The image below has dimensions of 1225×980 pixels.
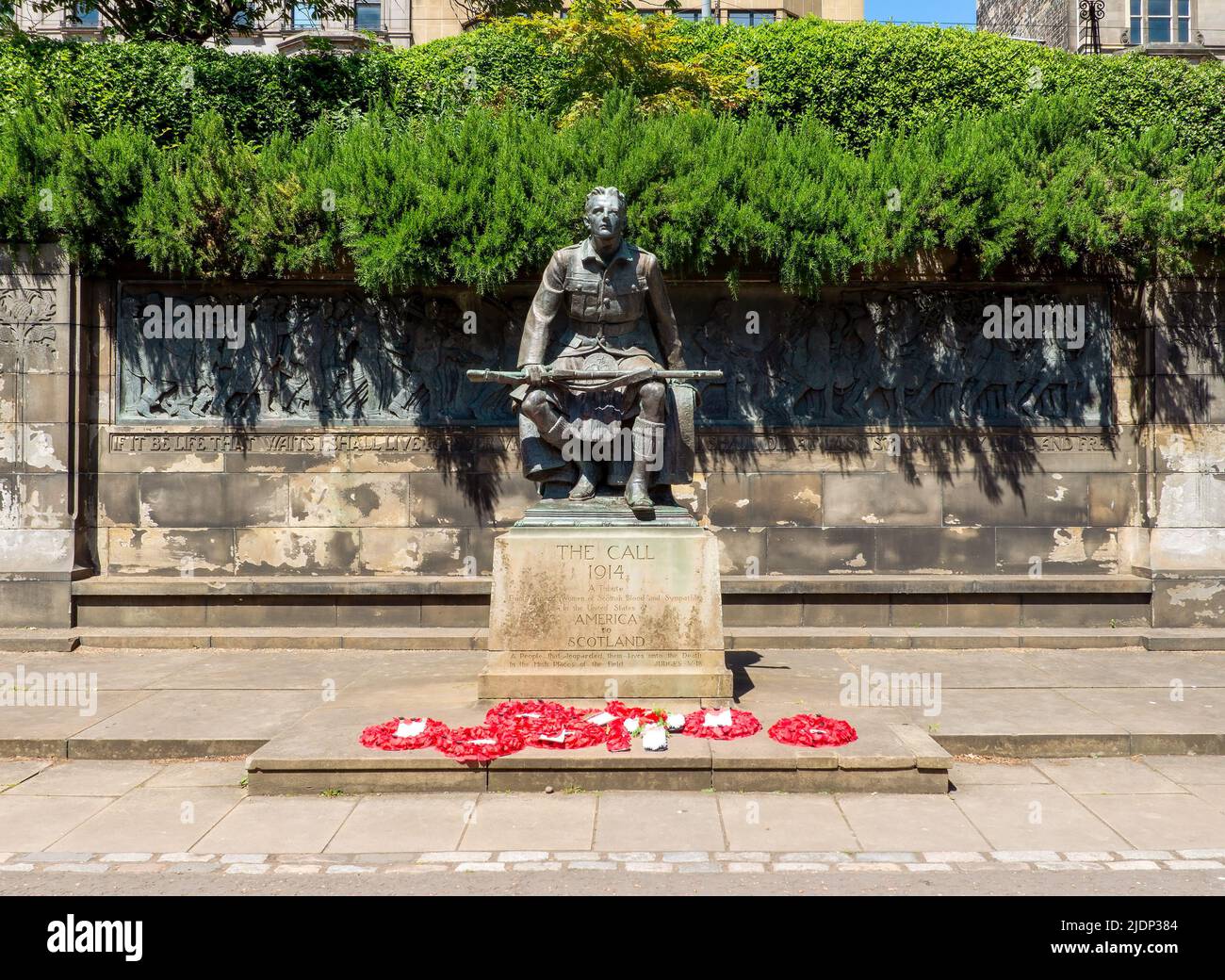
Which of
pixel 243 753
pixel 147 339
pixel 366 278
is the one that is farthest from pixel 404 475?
pixel 243 753

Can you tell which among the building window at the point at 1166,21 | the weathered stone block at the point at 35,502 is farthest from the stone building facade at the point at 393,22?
the weathered stone block at the point at 35,502

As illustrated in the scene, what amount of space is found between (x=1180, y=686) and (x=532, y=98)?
38.4ft

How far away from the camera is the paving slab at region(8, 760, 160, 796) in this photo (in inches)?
265

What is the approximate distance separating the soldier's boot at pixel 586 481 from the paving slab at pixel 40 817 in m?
3.99

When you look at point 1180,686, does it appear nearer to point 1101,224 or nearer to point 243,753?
point 1101,224

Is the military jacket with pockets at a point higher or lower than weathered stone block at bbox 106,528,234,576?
higher

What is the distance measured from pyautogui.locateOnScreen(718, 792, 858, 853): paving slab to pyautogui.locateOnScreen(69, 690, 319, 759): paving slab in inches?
140

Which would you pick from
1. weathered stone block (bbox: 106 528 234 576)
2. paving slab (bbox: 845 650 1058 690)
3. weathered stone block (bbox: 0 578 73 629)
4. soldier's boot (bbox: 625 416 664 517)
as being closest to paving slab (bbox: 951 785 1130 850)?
paving slab (bbox: 845 650 1058 690)

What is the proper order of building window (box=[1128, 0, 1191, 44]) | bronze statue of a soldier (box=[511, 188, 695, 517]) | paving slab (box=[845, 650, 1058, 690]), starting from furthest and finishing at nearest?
building window (box=[1128, 0, 1191, 44]), paving slab (box=[845, 650, 1058, 690]), bronze statue of a soldier (box=[511, 188, 695, 517])

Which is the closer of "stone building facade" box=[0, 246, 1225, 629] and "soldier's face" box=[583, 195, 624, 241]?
"soldier's face" box=[583, 195, 624, 241]

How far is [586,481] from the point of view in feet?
27.7

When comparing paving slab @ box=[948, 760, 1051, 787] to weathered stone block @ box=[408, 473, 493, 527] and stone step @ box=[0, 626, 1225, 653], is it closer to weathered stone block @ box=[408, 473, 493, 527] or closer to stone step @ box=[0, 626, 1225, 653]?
stone step @ box=[0, 626, 1225, 653]

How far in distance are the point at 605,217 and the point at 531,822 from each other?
4.66 meters

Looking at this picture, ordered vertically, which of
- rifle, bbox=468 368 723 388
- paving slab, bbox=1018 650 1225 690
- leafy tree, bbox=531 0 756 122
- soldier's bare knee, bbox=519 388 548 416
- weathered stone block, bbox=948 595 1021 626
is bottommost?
paving slab, bbox=1018 650 1225 690
